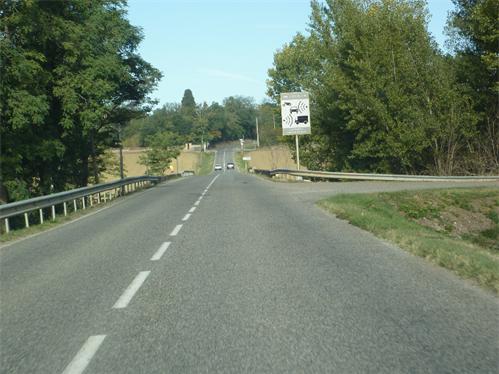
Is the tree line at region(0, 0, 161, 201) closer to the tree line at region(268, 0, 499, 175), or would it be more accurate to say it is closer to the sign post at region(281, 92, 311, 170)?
the sign post at region(281, 92, 311, 170)

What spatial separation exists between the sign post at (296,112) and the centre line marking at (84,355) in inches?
1201

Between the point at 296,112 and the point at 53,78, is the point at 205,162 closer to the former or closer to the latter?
the point at 296,112

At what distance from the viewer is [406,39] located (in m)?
32.5

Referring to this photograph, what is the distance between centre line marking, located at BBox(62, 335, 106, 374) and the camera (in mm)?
4020

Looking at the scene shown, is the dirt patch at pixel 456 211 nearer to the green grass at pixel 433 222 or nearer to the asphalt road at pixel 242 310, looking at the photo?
the green grass at pixel 433 222

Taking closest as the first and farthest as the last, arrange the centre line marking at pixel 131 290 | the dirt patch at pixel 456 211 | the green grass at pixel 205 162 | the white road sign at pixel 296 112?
1. the centre line marking at pixel 131 290
2. the dirt patch at pixel 456 211
3. the white road sign at pixel 296 112
4. the green grass at pixel 205 162

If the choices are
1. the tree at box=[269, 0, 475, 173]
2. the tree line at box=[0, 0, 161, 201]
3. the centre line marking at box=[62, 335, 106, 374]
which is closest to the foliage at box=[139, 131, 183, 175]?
the tree line at box=[0, 0, 161, 201]

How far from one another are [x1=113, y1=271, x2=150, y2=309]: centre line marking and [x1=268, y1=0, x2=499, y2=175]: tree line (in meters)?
24.5

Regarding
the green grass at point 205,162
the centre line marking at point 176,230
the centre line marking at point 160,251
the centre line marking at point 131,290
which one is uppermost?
the centre line marking at point 131,290

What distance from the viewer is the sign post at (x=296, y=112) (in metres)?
34.6

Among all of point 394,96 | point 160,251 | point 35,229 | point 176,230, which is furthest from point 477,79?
point 160,251

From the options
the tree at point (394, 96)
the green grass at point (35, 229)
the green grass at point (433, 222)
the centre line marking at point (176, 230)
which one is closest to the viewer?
the green grass at point (433, 222)

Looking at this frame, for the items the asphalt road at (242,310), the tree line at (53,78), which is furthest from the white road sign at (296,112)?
the asphalt road at (242,310)

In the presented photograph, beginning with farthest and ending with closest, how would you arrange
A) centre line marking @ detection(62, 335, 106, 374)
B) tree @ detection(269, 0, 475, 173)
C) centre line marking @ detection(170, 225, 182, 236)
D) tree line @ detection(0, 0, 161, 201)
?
1. tree @ detection(269, 0, 475, 173)
2. tree line @ detection(0, 0, 161, 201)
3. centre line marking @ detection(170, 225, 182, 236)
4. centre line marking @ detection(62, 335, 106, 374)
